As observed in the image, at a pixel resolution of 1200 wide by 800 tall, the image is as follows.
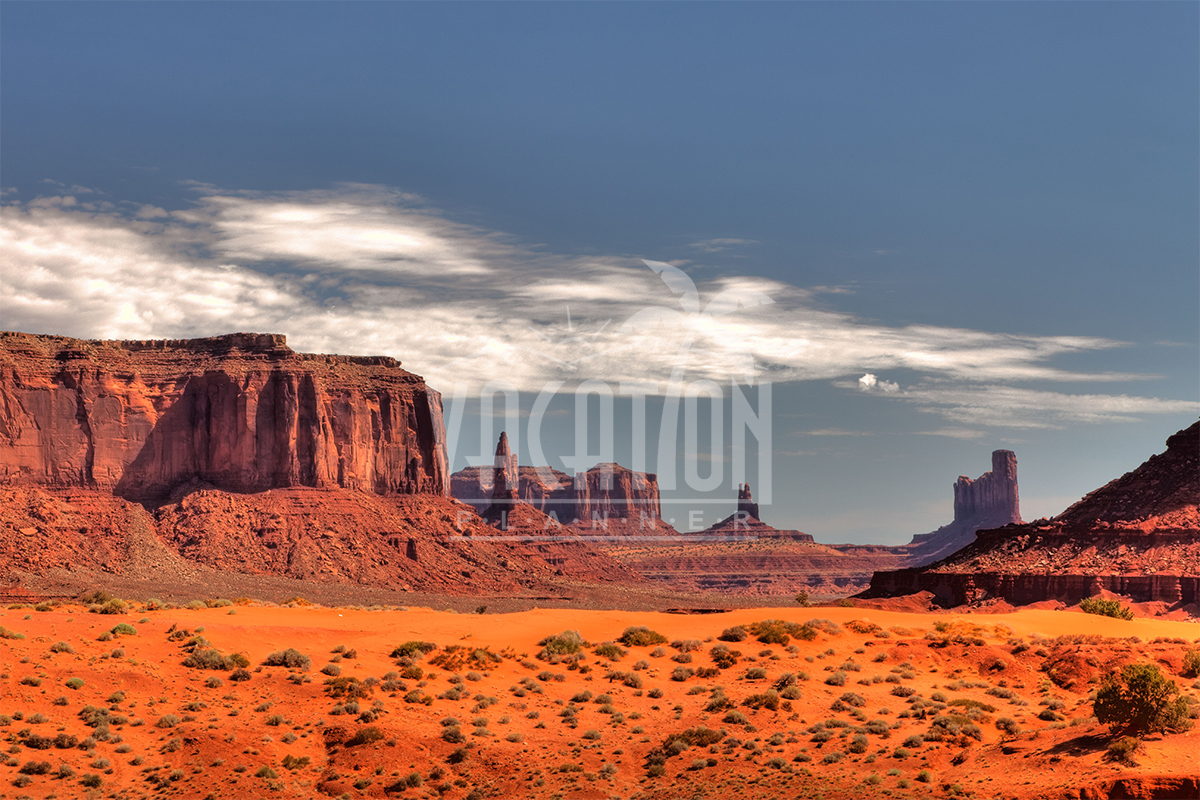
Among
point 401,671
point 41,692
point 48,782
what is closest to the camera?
point 48,782

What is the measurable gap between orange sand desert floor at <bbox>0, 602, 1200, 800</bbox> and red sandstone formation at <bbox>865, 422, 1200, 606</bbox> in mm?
19450

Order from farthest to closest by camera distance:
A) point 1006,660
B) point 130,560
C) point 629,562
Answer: point 629,562 < point 130,560 < point 1006,660

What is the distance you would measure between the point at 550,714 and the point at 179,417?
9467 centimetres

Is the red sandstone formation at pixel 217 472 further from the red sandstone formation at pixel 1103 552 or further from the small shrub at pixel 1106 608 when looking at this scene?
the small shrub at pixel 1106 608

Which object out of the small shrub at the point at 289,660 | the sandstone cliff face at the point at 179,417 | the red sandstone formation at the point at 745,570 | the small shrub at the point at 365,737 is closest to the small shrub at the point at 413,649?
the small shrub at the point at 289,660

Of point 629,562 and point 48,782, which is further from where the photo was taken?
point 629,562

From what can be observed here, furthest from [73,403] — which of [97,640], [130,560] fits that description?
[97,640]

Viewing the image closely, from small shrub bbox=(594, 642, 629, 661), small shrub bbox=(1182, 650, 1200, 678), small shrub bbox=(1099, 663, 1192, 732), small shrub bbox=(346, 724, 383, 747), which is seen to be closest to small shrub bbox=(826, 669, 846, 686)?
small shrub bbox=(594, 642, 629, 661)

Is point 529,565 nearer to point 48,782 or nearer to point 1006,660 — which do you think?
point 1006,660

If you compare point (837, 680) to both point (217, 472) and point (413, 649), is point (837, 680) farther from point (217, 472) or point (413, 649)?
point (217, 472)

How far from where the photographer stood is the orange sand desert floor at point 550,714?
Answer: 23891 mm

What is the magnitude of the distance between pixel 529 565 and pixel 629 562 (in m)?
57.0

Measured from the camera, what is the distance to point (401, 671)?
31.0 metres

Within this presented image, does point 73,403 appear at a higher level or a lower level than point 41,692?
higher
